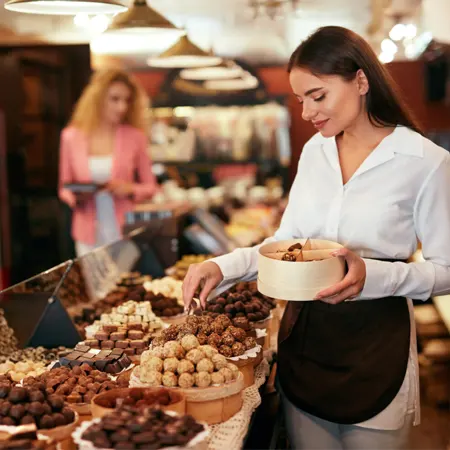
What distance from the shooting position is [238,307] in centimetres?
348

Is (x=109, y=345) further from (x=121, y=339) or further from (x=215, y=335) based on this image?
(x=215, y=335)

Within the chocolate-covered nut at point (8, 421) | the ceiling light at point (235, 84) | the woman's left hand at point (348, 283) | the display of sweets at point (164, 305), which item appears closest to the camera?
the chocolate-covered nut at point (8, 421)

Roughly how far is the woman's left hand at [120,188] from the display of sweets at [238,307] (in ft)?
11.9

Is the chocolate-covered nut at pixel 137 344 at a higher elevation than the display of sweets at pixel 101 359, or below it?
below

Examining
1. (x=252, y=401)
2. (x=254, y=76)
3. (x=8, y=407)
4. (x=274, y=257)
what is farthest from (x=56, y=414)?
(x=254, y=76)

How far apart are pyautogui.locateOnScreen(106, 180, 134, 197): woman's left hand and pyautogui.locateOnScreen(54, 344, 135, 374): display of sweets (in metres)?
4.10

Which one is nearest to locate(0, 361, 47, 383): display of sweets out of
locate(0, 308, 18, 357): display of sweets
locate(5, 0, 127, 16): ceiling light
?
locate(0, 308, 18, 357): display of sweets

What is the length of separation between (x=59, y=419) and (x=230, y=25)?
8513 mm

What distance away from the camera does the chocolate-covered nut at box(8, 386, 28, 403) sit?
240cm

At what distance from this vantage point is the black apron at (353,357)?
2934mm

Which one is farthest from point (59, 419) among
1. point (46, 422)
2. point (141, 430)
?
point (141, 430)

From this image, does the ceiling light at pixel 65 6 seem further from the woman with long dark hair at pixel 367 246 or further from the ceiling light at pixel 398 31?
the ceiling light at pixel 398 31

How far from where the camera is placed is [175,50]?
500 centimetres

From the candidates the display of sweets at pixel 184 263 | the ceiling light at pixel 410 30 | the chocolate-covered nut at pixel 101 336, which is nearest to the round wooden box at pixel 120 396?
the chocolate-covered nut at pixel 101 336
